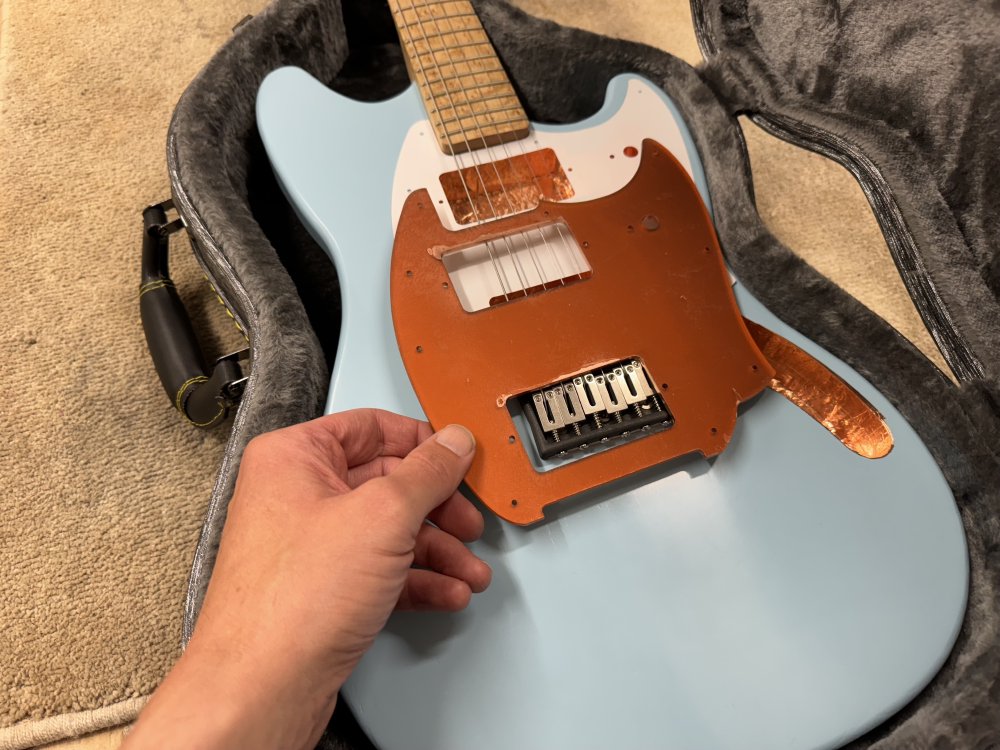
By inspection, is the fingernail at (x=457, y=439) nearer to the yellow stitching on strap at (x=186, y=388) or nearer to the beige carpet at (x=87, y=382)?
the yellow stitching on strap at (x=186, y=388)

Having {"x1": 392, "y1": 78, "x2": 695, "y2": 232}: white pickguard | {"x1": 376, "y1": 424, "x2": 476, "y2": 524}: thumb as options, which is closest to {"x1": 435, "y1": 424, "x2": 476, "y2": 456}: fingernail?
{"x1": 376, "y1": 424, "x2": 476, "y2": 524}: thumb

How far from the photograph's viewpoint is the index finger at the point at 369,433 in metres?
0.56

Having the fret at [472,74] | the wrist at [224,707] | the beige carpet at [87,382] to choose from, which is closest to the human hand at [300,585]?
the wrist at [224,707]

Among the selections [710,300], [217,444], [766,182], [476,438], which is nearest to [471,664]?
[476,438]

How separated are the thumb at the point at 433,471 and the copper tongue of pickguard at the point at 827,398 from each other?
381mm

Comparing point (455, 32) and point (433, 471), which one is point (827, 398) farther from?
point (455, 32)

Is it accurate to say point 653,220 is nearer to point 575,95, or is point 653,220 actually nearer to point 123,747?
point 575,95

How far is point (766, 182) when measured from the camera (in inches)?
40.2

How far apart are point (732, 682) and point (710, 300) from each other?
408 millimetres

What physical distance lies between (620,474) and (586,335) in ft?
0.53

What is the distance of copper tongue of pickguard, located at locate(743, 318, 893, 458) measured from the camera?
664 mm

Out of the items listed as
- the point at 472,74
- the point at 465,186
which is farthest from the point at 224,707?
the point at 472,74

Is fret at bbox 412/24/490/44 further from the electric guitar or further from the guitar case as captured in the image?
the electric guitar

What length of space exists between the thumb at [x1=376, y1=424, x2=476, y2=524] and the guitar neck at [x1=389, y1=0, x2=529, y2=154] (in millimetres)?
473
